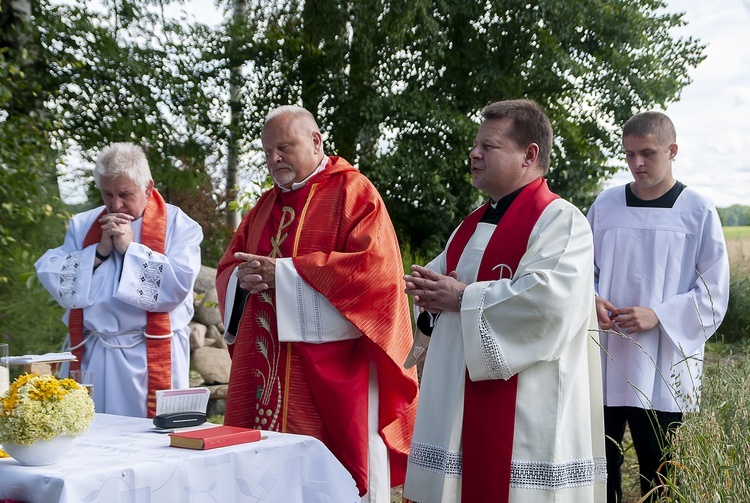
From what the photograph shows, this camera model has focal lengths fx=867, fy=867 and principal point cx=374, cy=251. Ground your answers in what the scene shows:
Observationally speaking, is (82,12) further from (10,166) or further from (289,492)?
(289,492)

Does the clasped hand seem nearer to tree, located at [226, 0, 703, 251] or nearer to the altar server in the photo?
the altar server

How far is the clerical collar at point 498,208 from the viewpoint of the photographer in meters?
3.33

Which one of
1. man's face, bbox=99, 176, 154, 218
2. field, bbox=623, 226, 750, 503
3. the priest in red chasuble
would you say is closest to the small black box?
the priest in red chasuble

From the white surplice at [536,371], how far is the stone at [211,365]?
6.15 m

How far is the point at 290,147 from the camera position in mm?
4215

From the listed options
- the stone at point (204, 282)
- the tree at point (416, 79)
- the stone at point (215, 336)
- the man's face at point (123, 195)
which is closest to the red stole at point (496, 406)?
the man's face at point (123, 195)

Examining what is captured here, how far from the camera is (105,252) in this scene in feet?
14.8

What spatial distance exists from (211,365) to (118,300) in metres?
4.78

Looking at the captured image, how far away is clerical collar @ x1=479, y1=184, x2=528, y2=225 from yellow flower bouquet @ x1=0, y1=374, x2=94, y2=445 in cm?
162

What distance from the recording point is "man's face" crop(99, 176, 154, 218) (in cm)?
450

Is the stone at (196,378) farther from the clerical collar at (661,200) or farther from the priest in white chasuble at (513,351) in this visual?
the priest in white chasuble at (513,351)

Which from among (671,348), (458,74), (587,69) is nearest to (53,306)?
(671,348)

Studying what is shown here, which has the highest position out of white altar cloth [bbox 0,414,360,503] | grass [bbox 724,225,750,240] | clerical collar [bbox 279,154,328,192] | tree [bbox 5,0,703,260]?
tree [bbox 5,0,703,260]

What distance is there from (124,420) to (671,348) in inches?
95.2
